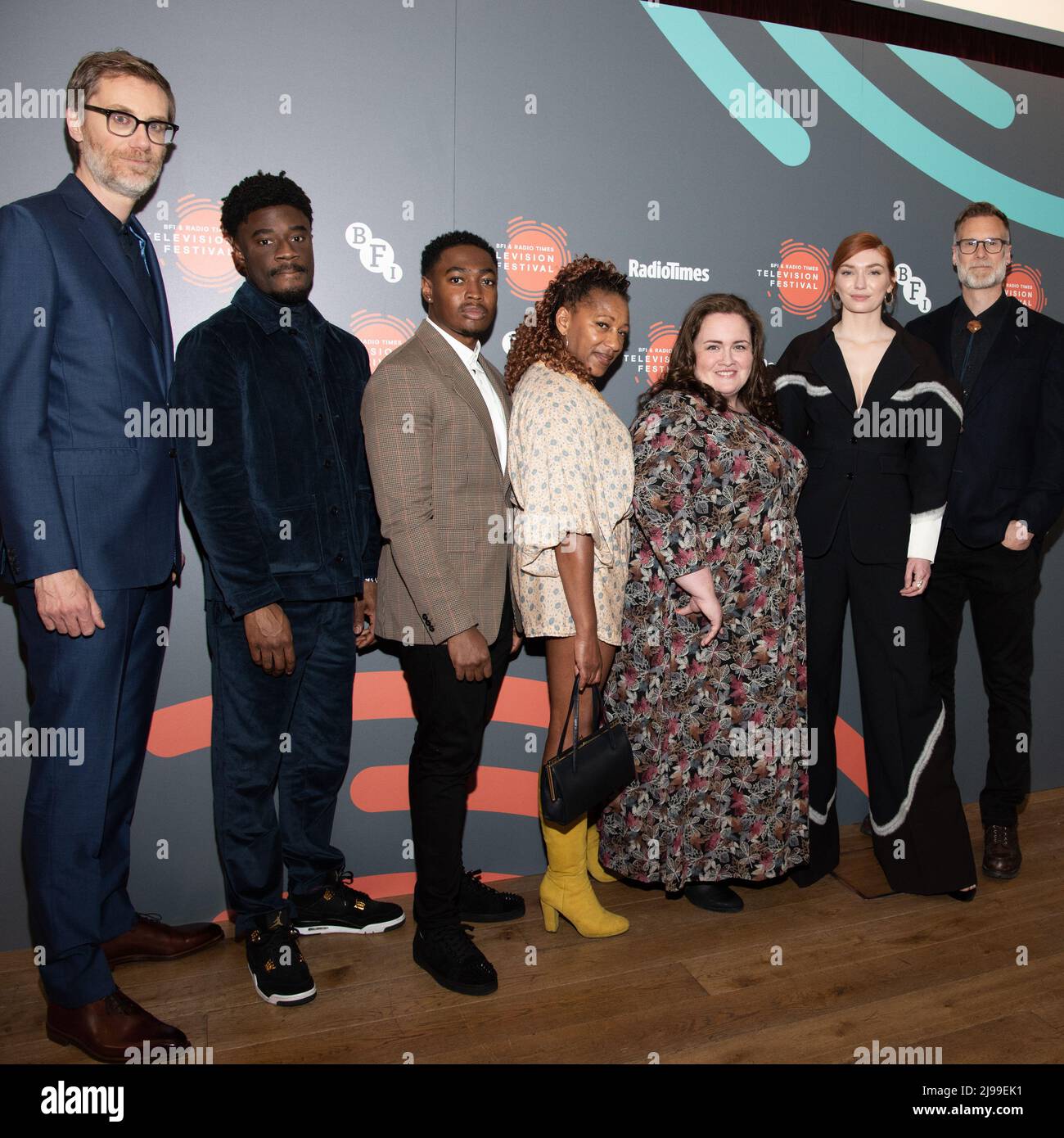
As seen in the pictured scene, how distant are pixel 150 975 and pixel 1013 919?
2.55 m

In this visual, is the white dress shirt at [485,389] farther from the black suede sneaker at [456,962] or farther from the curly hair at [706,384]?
the black suede sneaker at [456,962]

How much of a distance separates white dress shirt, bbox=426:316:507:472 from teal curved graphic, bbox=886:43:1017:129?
7.27 ft

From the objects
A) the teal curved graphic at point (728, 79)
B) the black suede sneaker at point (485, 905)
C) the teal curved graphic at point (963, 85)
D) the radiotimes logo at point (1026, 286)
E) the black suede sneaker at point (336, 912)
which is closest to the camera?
the black suede sneaker at point (336, 912)

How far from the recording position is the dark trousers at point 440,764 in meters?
2.31

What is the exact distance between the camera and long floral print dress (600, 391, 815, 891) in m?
2.54

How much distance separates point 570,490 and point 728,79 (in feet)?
5.88

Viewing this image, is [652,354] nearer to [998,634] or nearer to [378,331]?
[378,331]

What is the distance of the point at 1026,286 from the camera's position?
3.68 metres

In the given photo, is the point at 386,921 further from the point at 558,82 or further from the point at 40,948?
the point at 558,82

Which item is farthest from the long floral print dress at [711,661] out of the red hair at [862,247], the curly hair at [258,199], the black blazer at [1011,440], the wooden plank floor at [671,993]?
the curly hair at [258,199]

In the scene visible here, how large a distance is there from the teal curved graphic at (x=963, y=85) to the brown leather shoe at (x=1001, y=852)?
271cm

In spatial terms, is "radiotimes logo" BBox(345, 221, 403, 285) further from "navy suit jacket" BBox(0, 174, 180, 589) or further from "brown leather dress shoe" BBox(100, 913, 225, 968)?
"brown leather dress shoe" BBox(100, 913, 225, 968)

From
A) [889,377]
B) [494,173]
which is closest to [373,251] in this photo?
[494,173]
